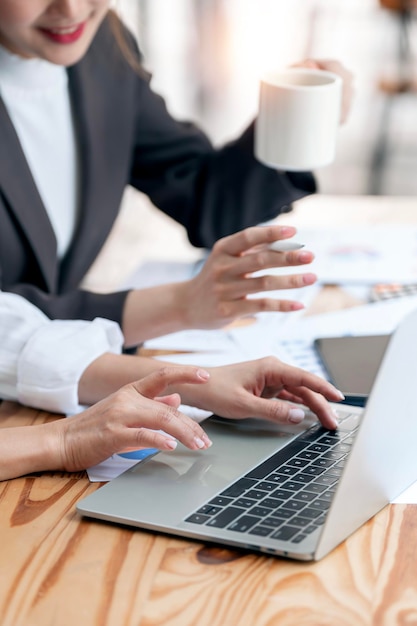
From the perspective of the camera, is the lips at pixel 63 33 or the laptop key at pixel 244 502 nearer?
the laptop key at pixel 244 502

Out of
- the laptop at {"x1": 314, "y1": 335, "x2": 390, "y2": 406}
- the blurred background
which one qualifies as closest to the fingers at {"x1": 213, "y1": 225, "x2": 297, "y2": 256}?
the laptop at {"x1": 314, "y1": 335, "x2": 390, "y2": 406}

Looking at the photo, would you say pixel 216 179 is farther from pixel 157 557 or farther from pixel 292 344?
pixel 157 557

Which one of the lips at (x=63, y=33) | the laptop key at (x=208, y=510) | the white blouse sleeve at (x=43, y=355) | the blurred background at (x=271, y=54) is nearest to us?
the laptop key at (x=208, y=510)

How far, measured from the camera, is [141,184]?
5.74 ft

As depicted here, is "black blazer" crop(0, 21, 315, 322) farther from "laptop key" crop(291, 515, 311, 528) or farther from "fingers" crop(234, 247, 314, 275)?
"laptop key" crop(291, 515, 311, 528)

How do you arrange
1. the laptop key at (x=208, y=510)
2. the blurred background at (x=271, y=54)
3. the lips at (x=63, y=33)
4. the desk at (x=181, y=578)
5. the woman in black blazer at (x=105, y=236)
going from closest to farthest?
1. the desk at (x=181, y=578)
2. the laptop key at (x=208, y=510)
3. the woman in black blazer at (x=105, y=236)
4. the lips at (x=63, y=33)
5. the blurred background at (x=271, y=54)

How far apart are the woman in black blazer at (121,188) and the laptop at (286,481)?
30 centimetres

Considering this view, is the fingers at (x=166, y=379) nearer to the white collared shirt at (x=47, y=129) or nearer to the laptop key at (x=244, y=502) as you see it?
the laptop key at (x=244, y=502)

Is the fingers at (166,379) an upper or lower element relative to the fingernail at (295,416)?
upper

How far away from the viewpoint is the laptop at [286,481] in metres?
0.76

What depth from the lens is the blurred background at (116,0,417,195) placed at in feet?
15.3

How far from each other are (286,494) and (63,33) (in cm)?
77

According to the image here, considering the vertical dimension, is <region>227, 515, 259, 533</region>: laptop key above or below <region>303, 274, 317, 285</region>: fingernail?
below

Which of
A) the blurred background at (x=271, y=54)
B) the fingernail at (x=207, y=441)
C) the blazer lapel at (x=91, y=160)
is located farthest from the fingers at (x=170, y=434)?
the blurred background at (x=271, y=54)
